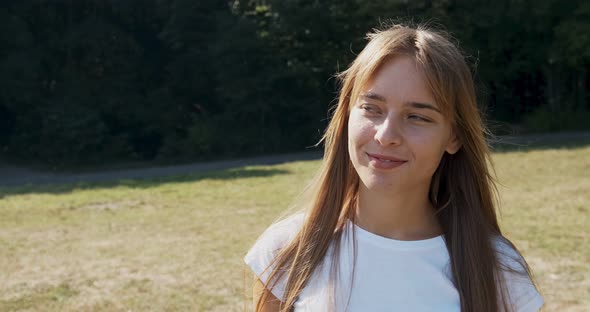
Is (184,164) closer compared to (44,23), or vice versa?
(184,164)

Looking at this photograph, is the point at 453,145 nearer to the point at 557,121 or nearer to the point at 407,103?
the point at 407,103

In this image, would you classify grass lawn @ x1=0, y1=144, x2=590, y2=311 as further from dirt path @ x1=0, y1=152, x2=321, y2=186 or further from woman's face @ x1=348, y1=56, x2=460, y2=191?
dirt path @ x1=0, y1=152, x2=321, y2=186

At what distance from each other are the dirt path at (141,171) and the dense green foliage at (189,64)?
116cm

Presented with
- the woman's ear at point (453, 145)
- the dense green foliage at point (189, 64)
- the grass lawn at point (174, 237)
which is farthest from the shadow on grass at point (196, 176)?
the woman's ear at point (453, 145)

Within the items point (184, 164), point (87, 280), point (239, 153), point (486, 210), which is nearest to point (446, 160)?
→ point (486, 210)

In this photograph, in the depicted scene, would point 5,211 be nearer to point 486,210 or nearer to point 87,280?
point 87,280

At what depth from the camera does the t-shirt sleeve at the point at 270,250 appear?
5.85 ft

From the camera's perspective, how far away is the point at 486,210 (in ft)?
6.09

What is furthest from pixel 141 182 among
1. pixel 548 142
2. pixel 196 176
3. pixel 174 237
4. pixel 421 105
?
pixel 421 105

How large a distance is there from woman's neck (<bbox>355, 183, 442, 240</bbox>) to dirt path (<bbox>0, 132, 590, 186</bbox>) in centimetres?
1331

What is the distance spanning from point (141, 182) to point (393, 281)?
38.7ft

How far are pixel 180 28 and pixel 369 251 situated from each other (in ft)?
63.9

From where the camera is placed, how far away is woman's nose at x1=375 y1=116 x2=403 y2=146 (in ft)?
5.50

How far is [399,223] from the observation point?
177 cm
